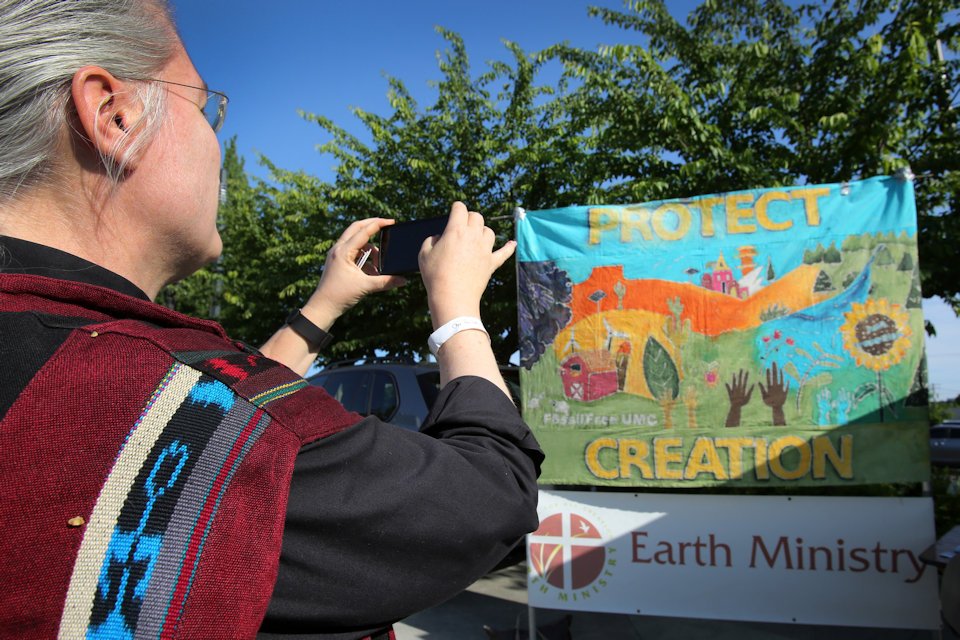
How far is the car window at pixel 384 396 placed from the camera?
572 cm

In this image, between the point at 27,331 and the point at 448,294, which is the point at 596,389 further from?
the point at 27,331

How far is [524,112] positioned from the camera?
8930mm

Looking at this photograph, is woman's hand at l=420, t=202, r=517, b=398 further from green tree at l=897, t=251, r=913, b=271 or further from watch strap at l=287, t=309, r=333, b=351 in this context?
green tree at l=897, t=251, r=913, b=271

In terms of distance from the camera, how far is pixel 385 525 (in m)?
0.67

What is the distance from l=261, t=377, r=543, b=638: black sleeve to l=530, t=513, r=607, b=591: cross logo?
333cm

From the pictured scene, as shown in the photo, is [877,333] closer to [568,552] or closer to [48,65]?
[568,552]

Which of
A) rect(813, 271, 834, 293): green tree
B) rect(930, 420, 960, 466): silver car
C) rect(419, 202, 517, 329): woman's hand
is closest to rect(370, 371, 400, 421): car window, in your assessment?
rect(813, 271, 834, 293): green tree

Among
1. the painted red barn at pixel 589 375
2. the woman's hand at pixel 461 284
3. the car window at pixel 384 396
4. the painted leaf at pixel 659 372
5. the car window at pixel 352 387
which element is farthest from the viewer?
the car window at pixel 352 387

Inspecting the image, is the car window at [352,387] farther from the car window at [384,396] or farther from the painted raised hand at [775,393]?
the painted raised hand at [775,393]

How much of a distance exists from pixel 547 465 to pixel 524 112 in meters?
6.28

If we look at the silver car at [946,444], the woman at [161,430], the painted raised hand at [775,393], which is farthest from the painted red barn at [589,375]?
the silver car at [946,444]

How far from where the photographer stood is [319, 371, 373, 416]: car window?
611 centimetres

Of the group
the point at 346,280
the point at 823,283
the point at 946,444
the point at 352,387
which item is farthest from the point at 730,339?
the point at 946,444

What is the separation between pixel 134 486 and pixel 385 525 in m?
0.25
